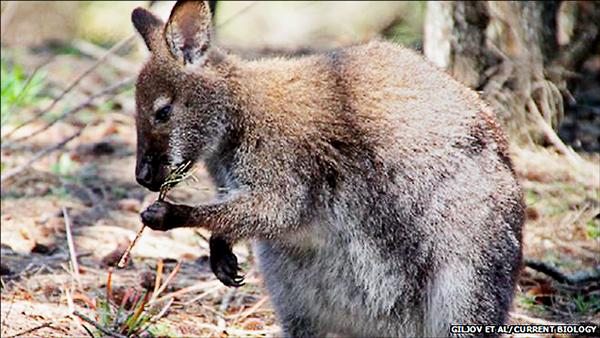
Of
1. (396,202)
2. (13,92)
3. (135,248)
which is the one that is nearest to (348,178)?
(396,202)

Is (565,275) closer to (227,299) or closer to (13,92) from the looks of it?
(227,299)

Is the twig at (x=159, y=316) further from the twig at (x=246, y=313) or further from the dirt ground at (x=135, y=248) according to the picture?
Answer: the twig at (x=246, y=313)

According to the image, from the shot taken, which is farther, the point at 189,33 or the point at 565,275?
the point at 565,275

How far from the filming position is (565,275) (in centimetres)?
480

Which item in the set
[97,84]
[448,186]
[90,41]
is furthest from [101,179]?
[90,41]

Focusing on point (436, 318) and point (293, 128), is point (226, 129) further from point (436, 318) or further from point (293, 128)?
point (436, 318)

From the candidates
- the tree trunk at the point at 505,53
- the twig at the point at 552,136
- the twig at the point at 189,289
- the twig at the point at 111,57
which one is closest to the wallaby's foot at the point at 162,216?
the twig at the point at 189,289

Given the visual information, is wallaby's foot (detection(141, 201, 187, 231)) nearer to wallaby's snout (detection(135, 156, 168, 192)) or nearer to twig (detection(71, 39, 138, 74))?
wallaby's snout (detection(135, 156, 168, 192))

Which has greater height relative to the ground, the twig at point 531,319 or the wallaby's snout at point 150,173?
the wallaby's snout at point 150,173

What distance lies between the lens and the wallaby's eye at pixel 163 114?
12.8ft

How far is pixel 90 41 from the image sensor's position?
394 inches

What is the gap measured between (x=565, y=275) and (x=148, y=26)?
86.6 inches

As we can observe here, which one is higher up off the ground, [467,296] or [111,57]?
[467,296]

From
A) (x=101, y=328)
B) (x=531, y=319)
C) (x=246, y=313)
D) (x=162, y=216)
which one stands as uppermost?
(x=162, y=216)
